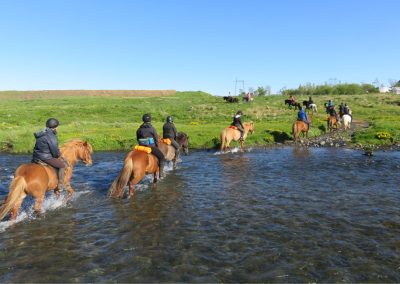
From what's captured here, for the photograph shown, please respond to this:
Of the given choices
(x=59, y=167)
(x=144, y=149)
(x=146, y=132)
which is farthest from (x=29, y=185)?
(x=146, y=132)

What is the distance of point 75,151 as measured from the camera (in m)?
13.9

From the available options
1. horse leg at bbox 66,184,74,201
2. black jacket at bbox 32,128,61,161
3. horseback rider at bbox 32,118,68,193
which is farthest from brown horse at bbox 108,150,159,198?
black jacket at bbox 32,128,61,161

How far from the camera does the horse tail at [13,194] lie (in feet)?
32.6

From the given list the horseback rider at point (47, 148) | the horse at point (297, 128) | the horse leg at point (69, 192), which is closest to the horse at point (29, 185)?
the horseback rider at point (47, 148)

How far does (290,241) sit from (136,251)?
3835mm

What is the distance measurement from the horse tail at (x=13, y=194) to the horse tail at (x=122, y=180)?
3503mm

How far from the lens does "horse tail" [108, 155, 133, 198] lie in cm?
1288

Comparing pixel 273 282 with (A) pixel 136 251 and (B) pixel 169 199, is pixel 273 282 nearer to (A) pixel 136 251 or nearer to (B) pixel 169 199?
(A) pixel 136 251

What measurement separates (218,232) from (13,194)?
5.86m

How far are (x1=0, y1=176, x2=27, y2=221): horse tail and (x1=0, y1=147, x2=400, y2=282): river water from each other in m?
0.55

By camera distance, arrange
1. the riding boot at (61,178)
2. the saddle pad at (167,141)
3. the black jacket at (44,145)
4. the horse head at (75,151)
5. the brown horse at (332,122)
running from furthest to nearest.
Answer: the brown horse at (332,122) → the saddle pad at (167,141) → the horse head at (75,151) → the riding boot at (61,178) → the black jacket at (44,145)

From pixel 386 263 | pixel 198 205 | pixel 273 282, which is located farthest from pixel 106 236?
pixel 386 263

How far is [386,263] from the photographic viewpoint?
25.1ft

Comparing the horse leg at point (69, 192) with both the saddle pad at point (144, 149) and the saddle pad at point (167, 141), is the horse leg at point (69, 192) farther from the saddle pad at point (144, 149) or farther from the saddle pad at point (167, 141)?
the saddle pad at point (167, 141)
